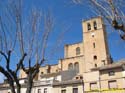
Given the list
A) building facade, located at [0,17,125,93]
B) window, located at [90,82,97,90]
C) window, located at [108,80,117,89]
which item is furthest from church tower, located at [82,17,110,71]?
window, located at [108,80,117,89]

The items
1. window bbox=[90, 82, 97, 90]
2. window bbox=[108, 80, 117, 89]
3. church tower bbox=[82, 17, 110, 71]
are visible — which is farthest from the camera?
church tower bbox=[82, 17, 110, 71]

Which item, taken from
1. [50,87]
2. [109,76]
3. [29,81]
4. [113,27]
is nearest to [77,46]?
[50,87]

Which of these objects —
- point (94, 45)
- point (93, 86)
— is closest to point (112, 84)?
point (93, 86)

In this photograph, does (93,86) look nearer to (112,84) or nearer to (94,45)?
(112,84)

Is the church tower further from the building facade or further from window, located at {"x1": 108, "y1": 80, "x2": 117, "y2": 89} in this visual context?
window, located at {"x1": 108, "y1": 80, "x2": 117, "y2": 89}

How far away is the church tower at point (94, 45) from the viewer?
55.5m

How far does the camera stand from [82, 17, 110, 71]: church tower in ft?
182

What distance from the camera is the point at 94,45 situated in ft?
191

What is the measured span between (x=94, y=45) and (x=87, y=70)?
673cm

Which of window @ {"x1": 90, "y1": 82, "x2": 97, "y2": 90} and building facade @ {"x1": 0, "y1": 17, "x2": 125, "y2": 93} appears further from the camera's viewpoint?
window @ {"x1": 90, "y1": 82, "x2": 97, "y2": 90}

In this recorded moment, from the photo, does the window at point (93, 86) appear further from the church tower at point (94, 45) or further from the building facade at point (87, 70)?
the church tower at point (94, 45)

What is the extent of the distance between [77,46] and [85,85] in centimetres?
2397

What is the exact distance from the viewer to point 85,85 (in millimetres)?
41938

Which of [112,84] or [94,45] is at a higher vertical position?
[94,45]
